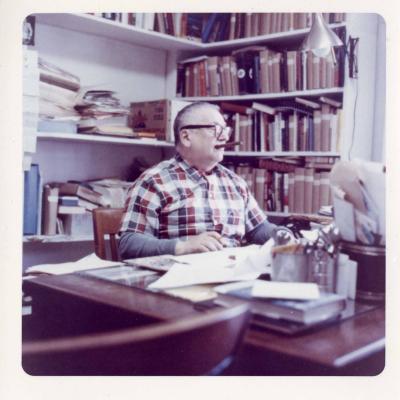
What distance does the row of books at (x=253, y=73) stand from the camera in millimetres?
2705

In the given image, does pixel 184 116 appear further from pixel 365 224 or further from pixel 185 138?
pixel 365 224

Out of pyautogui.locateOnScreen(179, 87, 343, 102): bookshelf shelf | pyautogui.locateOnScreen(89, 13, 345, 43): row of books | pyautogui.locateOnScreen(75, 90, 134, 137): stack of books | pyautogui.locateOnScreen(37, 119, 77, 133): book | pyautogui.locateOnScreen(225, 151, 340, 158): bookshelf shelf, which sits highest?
pyautogui.locateOnScreen(89, 13, 345, 43): row of books

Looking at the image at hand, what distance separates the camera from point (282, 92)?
9.25 ft

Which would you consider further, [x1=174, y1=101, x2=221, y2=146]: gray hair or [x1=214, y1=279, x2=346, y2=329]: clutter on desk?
[x1=174, y1=101, x2=221, y2=146]: gray hair

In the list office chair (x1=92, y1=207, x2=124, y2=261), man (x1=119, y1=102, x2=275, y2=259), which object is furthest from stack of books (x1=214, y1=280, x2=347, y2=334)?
office chair (x1=92, y1=207, x2=124, y2=261)

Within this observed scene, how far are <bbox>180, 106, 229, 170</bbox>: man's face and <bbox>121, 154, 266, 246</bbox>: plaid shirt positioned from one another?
0.05 meters

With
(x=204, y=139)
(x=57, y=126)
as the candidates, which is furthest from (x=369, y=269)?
(x=57, y=126)

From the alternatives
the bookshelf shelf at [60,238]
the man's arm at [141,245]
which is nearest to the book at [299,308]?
the man's arm at [141,245]

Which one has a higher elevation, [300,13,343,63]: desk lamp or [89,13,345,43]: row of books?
[89,13,345,43]: row of books

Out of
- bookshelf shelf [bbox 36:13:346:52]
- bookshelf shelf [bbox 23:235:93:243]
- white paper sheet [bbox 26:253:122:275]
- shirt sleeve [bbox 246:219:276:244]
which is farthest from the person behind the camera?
bookshelf shelf [bbox 36:13:346:52]

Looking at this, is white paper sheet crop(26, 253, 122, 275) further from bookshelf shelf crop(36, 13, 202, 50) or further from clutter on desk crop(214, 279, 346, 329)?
bookshelf shelf crop(36, 13, 202, 50)

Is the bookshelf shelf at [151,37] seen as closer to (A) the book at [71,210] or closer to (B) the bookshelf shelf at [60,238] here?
(A) the book at [71,210]

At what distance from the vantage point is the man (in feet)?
6.18
